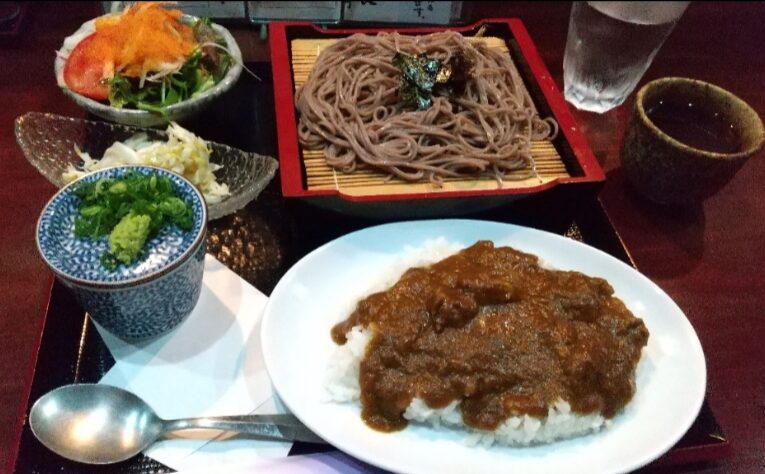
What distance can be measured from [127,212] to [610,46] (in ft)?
6.65

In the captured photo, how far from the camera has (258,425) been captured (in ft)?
5.20

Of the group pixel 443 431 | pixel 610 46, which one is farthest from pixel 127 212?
pixel 610 46

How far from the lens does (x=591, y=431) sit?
5.33 feet

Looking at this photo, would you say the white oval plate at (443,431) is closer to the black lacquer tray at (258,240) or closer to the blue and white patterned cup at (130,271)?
the black lacquer tray at (258,240)

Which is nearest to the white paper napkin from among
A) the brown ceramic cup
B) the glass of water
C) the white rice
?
the white rice

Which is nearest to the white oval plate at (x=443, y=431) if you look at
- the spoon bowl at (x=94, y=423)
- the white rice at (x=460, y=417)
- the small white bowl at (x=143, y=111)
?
the white rice at (x=460, y=417)

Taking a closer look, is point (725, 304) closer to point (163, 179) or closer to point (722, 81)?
point (722, 81)

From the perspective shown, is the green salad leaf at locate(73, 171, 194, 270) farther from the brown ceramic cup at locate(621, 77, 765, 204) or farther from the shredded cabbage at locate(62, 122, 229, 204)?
the brown ceramic cup at locate(621, 77, 765, 204)

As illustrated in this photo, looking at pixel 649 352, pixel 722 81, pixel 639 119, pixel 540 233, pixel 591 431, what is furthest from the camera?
pixel 722 81

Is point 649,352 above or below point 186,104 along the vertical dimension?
below

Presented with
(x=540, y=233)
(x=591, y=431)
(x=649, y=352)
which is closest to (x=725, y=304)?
(x=649, y=352)

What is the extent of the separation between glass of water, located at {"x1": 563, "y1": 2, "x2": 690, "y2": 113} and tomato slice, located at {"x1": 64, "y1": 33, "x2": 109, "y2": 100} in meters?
1.95

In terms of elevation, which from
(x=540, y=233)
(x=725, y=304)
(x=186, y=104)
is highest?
(x=186, y=104)

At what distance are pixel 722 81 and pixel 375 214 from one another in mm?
2208
